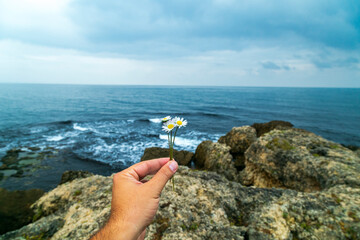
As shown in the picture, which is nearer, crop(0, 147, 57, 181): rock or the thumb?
the thumb

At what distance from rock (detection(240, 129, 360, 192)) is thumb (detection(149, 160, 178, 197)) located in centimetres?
621

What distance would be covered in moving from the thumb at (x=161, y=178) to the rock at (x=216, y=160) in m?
9.86

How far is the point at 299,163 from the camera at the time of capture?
7.24 metres

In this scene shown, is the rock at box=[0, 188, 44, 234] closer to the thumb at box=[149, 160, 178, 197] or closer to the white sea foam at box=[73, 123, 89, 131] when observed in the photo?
the thumb at box=[149, 160, 178, 197]

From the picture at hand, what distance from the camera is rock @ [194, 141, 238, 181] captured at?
38.6 ft

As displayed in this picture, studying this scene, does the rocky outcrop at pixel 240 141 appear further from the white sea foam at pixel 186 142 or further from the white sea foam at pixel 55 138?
the white sea foam at pixel 55 138

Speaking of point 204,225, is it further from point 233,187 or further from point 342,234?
point 342,234

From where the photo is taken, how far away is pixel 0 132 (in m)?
27.4

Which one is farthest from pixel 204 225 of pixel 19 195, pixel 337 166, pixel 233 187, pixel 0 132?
pixel 0 132

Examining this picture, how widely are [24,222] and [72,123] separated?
3365 centimetres

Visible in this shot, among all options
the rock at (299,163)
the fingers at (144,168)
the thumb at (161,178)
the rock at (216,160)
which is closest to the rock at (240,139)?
the rock at (216,160)

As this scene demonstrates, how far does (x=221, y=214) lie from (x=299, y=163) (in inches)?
202

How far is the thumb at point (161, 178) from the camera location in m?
2.39

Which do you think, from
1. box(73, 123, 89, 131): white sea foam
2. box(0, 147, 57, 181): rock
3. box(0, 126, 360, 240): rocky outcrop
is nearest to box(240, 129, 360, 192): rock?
box(0, 126, 360, 240): rocky outcrop
